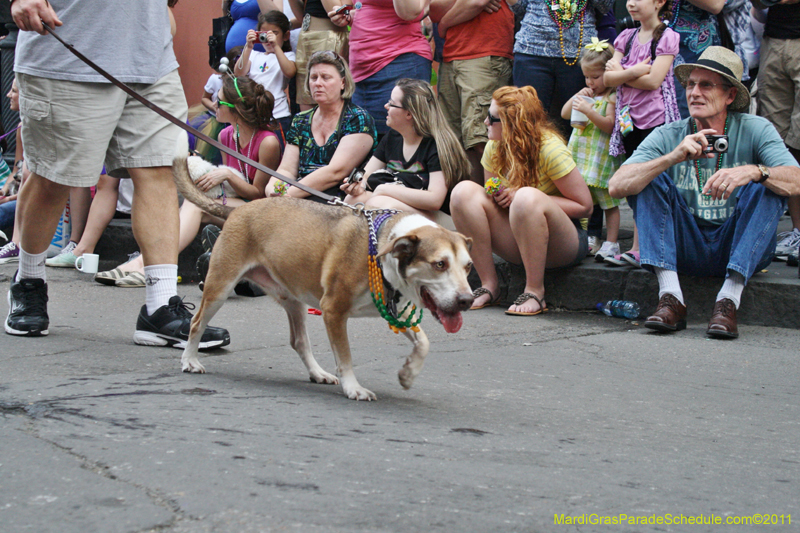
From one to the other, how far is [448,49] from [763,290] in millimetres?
3135

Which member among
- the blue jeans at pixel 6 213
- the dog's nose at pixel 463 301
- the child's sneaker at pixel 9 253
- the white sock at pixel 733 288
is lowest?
the child's sneaker at pixel 9 253

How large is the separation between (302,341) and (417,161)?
8.17 ft

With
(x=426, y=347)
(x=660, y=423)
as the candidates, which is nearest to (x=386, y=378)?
(x=426, y=347)

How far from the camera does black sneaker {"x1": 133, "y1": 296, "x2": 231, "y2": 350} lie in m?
4.07

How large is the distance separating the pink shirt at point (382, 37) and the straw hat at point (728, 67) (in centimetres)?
221

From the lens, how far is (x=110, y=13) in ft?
13.0

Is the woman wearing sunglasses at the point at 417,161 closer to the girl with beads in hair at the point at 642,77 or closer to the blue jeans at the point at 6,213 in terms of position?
the girl with beads in hair at the point at 642,77

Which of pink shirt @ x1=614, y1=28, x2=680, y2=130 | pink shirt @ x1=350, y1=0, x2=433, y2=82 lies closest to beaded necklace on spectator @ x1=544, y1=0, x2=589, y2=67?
pink shirt @ x1=614, y1=28, x2=680, y2=130

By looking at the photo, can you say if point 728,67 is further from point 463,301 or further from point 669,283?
Result: point 463,301

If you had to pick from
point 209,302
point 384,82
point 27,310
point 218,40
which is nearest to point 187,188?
point 209,302

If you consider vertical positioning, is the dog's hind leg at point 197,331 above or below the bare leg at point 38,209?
below

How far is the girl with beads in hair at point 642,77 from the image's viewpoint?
5629mm

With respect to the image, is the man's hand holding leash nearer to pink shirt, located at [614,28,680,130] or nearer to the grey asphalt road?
the grey asphalt road

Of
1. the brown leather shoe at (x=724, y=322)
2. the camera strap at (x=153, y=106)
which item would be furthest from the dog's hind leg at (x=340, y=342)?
the brown leather shoe at (x=724, y=322)
